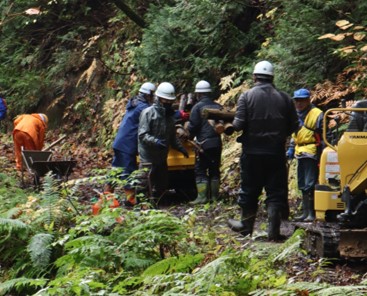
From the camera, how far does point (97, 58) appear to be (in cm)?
2414

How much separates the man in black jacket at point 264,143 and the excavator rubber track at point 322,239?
81 centimetres

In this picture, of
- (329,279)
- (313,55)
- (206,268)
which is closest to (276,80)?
(313,55)

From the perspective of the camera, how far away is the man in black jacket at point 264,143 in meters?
10.2

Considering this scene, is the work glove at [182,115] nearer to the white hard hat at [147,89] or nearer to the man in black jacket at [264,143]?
the white hard hat at [147,89]

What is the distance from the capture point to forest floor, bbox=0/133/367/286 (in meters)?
8.00

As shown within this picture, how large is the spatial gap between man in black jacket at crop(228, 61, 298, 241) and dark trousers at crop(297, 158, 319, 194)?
137 cm

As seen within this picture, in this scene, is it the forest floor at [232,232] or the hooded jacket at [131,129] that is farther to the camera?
the hooded jacket at [131,129]

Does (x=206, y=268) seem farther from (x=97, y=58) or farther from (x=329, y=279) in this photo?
(x=97, y=58)

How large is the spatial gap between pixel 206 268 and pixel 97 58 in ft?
59.7

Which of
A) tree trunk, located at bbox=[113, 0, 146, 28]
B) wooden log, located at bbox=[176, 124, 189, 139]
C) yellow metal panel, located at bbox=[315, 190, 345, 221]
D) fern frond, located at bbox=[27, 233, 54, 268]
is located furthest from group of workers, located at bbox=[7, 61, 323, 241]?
tree trunk, located at bbox=[113, 0, 146, 28]

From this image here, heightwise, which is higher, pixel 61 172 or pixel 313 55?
pixel 313 55

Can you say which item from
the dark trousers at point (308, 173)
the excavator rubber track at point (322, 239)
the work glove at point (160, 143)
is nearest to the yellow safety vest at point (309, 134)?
the dark trousers at point (308, 173)

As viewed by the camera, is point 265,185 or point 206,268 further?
point 265,185

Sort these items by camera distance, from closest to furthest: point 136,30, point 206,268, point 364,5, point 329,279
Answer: point 206,268
point 329,279
point 364,5
point 136,30
